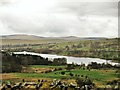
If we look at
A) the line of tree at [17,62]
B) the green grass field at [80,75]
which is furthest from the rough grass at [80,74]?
the line of tree at [17,62]

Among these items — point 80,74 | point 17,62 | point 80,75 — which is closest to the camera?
point 80,75

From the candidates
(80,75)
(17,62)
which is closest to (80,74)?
(80,75)

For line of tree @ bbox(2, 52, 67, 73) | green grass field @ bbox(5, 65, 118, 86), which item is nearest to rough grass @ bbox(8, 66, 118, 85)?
green grass field @ bbox(5, 65, 118, 86)

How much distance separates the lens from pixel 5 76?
31.1 ft

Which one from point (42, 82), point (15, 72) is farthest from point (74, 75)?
point (15, 72)

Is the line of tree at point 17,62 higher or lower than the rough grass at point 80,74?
higher

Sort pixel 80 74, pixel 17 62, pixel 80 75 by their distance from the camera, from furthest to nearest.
Answer: pixel 17 62 < pixel 80 74 < pixel 80 75

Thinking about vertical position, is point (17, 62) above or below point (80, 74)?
above

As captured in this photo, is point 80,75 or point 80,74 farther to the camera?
point 80,74

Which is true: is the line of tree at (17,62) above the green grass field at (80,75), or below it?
above

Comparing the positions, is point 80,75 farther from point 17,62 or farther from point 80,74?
point 17,62

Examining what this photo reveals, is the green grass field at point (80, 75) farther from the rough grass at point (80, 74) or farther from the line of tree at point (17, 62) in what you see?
the line of tree at point (17, 62)

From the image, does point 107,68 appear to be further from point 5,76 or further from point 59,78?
point 5,76

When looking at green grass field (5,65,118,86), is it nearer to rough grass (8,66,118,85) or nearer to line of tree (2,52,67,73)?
rough grass (8,66,118,85)
